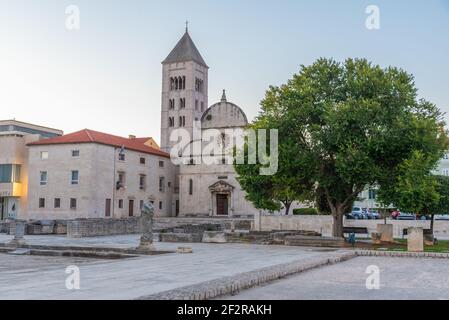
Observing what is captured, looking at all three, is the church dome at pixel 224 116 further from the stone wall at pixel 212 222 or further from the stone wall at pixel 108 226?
the stone wall at pixel 108 226

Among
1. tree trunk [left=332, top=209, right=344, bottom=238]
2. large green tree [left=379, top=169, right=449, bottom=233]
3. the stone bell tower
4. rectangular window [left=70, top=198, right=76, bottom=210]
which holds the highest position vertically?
the stone bell tower

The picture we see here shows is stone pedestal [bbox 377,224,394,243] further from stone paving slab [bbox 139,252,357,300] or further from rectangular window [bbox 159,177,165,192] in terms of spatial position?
rectangular window [bbox 159,177,165,192]

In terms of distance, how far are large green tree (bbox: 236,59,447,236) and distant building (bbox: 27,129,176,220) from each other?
86.5ft

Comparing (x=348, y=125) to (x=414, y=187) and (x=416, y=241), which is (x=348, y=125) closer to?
(x=414, y=187)

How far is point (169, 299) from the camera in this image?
962 cm

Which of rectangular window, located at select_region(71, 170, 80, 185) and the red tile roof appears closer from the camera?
rectangular window, located at select_region(71, 170, 80, 185)

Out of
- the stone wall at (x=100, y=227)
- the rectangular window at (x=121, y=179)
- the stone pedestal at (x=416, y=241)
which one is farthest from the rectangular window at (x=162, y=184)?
the stone pedestal at (x=416, y=241)

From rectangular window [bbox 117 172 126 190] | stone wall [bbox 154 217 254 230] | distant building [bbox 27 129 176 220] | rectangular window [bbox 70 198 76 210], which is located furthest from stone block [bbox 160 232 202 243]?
Answer: rectangular window [bbox 117 172 126 190]

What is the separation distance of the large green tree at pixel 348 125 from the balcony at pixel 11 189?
34844 millimetres

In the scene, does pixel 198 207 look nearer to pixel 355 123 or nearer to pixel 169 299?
pixel 355 123

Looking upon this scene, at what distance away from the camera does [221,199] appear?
62.0 metres

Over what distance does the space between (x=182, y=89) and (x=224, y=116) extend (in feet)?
91.6

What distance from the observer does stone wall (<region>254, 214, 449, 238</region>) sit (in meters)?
41.0

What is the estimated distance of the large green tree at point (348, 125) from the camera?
88.5ft
